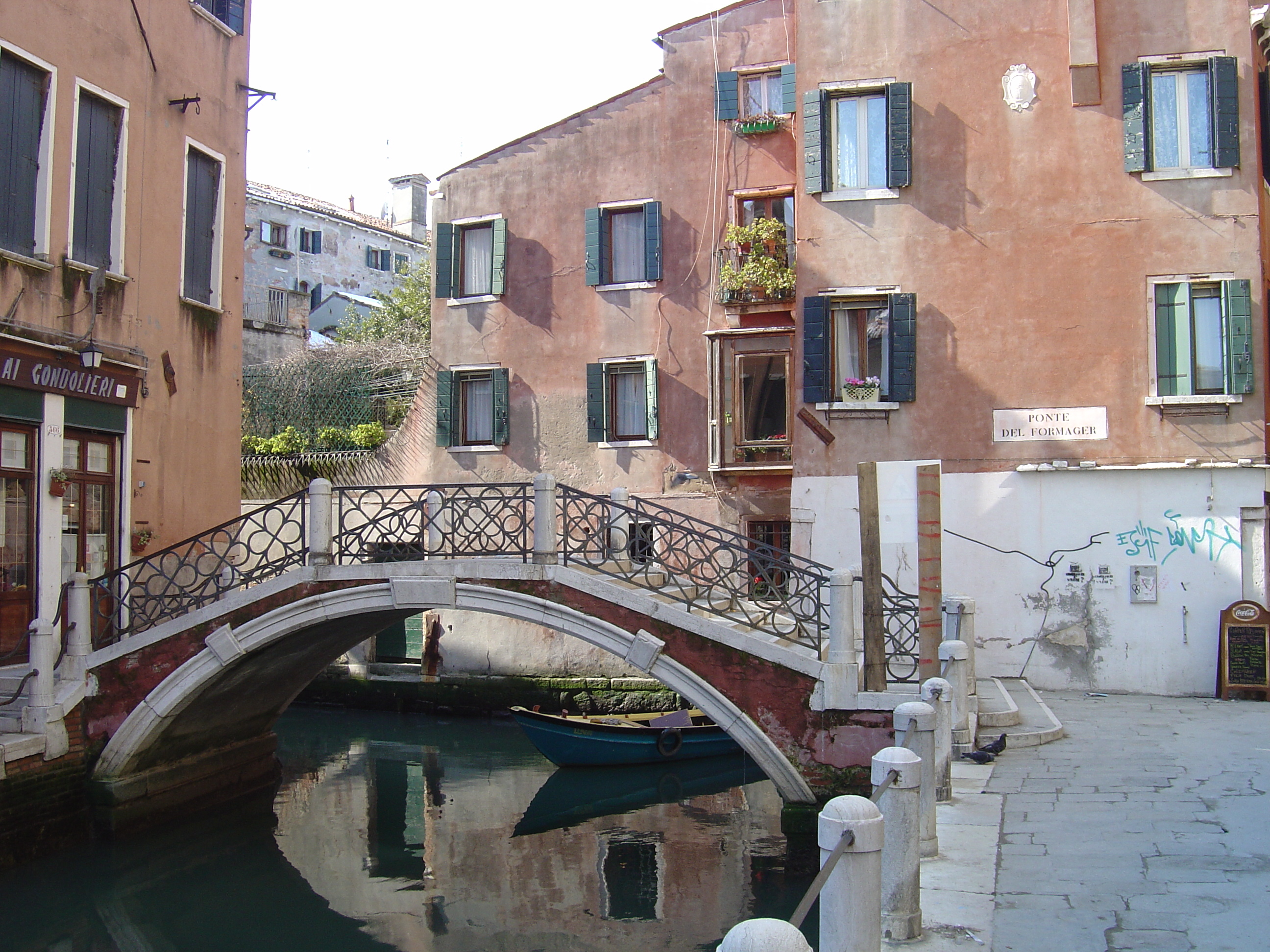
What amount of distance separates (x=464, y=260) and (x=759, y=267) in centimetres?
484

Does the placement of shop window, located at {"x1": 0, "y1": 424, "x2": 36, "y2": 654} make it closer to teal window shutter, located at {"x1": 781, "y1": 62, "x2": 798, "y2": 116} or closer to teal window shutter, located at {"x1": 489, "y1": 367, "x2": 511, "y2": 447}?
teal window shutter, located at {"x1": 489, "y1": 367, "x2": 511, "y2": 447}

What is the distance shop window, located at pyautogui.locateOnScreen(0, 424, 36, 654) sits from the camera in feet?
31.6

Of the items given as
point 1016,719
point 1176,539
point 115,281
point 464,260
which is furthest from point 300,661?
point 1176,539

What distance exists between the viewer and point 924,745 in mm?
5320

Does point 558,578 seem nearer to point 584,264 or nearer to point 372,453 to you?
point 584,264

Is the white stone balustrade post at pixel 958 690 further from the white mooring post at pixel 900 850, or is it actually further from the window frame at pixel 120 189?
the window frame at pixel 120 189

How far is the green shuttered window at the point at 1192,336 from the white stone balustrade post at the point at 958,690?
5.98 metres

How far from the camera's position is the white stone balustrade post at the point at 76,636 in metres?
9.91

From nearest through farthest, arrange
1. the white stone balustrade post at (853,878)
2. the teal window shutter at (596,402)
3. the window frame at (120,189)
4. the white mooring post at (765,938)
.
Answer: the white mooring post at (765,938)
the white stone balustrade post at (853,878)
the window frame at (120,189)
the teal window shutter at (596,402)

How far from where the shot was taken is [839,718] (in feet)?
28.4

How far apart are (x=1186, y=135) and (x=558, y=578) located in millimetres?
8572

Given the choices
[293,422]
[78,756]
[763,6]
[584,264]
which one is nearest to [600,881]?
[78,756]

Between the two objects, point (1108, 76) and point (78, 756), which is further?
point (1108, 76)

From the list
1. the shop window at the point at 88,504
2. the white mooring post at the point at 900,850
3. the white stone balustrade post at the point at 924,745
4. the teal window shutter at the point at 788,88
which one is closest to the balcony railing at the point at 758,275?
the teal window shutter at the point at 788,88
